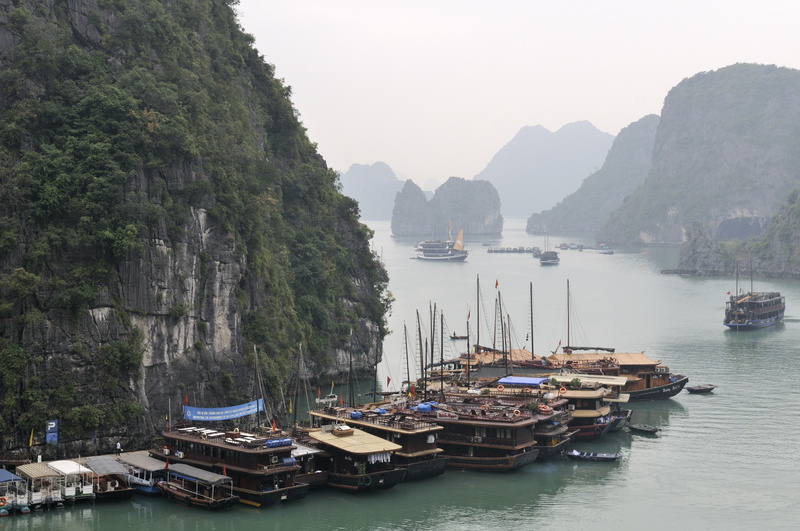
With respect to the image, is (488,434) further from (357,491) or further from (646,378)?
(646,378)

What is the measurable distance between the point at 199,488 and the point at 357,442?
301 inches

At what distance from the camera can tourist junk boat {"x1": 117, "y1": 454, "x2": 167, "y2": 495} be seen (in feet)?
150

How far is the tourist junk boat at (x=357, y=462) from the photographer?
46438 millimetres

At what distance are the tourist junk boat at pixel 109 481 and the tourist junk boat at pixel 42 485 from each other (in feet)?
5.04

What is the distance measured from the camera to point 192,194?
182 ft

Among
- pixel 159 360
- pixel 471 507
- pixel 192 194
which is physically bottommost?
pixel 471 507

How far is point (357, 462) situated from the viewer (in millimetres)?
46844

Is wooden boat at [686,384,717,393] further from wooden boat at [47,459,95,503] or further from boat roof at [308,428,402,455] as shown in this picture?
wooden boat at [47,459,95,503]

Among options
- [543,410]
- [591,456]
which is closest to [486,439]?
[543,410]

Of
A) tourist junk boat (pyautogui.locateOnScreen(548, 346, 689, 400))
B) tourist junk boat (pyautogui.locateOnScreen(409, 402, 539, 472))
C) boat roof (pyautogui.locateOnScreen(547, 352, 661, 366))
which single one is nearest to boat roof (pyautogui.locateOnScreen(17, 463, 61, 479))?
tourist junk boat (pyautogui.locateOnScreen(409, 402, 539, 472))

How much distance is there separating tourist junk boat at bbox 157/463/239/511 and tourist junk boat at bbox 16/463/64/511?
4487 millimetres


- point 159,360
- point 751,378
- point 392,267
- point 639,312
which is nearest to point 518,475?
point 159,360

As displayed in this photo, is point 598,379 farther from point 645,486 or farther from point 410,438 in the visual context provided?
point 410,438

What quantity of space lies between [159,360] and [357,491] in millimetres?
13131
